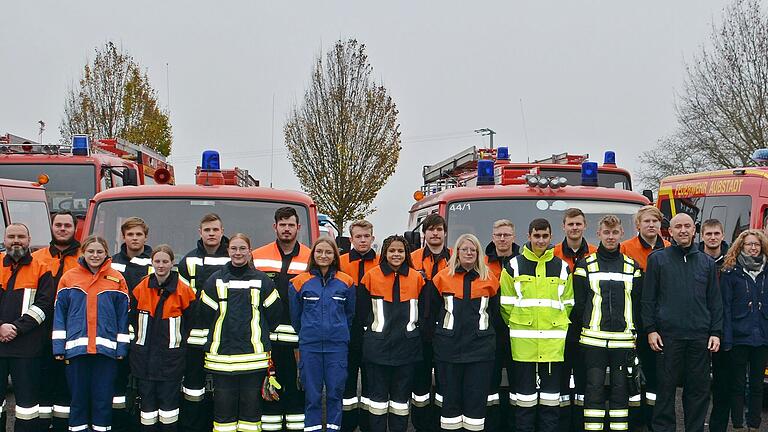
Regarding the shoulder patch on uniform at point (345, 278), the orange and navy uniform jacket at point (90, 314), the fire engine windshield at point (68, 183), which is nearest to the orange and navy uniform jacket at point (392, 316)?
the shoulder patch on uniform at point (345, 278)

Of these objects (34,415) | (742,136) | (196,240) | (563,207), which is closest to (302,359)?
(196,240)

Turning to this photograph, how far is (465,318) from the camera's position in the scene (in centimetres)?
609

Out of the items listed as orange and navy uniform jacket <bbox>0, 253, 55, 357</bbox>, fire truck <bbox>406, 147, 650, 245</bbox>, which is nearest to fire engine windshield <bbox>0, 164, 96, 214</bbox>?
fire truck <bbox>406, 147, 650, 245</bbox>

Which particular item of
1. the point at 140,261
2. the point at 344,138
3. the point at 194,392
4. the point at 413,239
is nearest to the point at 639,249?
the point at 413,239

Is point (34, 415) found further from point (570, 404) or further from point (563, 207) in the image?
point (563, 207)

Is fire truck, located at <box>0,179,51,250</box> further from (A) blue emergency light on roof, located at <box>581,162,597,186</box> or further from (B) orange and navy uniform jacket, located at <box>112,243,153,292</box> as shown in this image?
(A) blue emergency light on roof, located at <box>581,162,597,186</box>

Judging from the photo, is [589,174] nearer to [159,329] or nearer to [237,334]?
[237,334]

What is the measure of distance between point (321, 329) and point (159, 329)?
112 cm

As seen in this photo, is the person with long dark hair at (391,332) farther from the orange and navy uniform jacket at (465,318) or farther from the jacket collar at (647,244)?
the jacket collar at (647,244)

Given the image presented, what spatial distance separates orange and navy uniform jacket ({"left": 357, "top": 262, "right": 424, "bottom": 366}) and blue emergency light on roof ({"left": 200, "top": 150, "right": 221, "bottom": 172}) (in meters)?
2.50

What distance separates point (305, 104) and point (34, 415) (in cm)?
1660

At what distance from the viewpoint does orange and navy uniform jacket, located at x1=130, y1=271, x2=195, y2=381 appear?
5.95m

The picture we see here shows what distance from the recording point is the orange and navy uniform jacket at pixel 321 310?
5.97m

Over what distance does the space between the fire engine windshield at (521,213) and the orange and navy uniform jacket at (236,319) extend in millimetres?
2190
